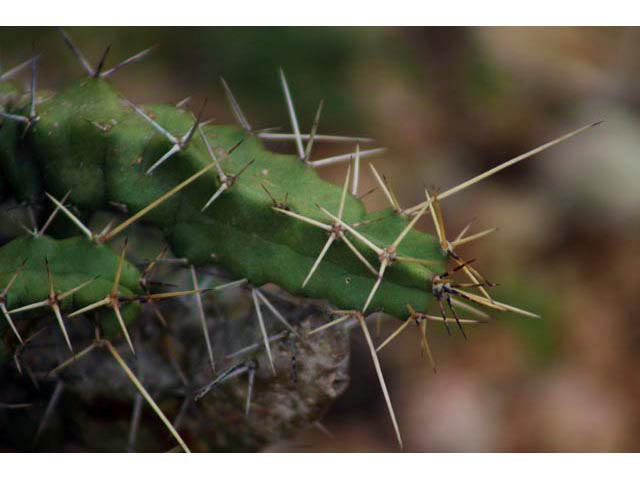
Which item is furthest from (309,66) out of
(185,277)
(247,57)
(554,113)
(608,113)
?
(185,277)

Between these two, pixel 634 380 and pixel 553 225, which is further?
pixel 553 225

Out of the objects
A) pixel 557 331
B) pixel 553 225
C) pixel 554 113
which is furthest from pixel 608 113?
pixel 557 331

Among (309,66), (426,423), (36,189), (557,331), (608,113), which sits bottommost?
(426,423)

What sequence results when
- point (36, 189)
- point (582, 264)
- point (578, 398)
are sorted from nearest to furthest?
point (36, 189) < point (578, 398) < point (582, 264)

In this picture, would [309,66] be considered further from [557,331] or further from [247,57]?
[557,331]

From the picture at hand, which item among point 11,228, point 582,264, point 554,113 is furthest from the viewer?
point 554,113

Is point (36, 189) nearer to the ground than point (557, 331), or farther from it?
farther from it

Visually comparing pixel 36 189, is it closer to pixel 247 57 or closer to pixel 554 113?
pixel 247 57
